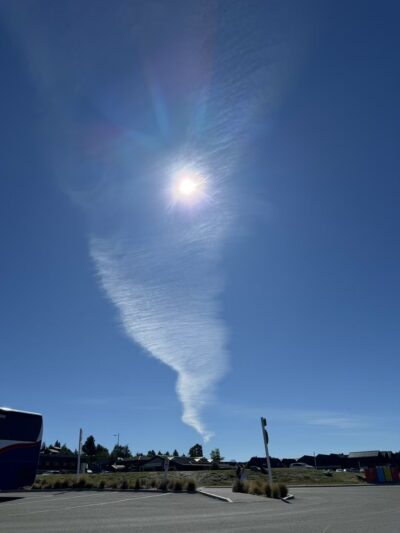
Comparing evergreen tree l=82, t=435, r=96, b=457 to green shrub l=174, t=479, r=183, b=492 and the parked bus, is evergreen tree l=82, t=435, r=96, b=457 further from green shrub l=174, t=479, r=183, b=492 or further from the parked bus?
the parked bus

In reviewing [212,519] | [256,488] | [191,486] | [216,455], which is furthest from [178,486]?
[216,455]

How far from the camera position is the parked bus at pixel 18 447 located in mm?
20422

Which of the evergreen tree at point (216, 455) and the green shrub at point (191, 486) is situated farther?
the evergreen tree at point (216, 455)

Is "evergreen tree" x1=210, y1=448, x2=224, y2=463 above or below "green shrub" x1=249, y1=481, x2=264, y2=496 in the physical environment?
above

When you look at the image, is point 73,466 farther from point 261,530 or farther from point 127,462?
point 261,530

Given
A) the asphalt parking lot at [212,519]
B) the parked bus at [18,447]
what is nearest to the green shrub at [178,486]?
the parked bus at [18,447]

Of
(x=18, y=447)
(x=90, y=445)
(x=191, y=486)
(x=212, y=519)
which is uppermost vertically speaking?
(x=90, y=445)

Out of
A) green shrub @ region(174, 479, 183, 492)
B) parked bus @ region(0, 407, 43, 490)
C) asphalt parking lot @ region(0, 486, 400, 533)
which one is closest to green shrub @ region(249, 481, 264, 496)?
asphalt parking lot @ region(0, 486, 400, 533)

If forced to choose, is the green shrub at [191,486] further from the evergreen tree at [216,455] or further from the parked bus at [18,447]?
the evergreen tree at [216,455]

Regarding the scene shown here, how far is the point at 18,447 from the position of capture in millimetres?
21016

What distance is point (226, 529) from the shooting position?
1013 cm

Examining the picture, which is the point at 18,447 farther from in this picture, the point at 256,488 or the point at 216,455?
the point at 216,455

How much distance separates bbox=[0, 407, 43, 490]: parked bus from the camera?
20422 millimetres

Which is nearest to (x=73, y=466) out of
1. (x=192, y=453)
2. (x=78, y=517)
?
(x=192, y=453)
